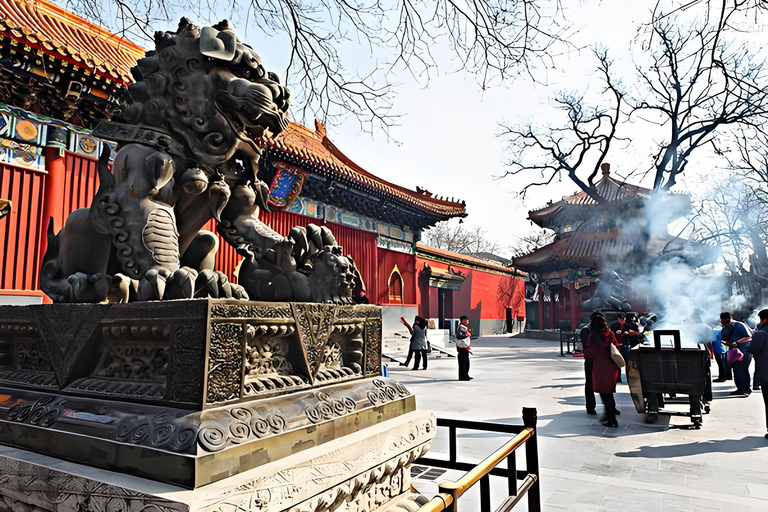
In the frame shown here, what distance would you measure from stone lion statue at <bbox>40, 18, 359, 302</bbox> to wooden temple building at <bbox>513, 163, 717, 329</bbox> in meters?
17.5

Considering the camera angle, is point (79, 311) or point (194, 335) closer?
point (194, 335)

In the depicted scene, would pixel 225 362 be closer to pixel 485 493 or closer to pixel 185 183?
pixel 185 183

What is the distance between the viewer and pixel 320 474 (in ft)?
4.75

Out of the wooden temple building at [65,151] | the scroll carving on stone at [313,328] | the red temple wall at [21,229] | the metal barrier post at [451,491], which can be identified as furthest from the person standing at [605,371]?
the red temple wall at [21,229]

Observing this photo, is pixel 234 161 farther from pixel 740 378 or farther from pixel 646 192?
pixel 646 192

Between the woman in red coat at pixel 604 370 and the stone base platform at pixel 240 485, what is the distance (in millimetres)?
4794

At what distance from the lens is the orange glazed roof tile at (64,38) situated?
20.1ft

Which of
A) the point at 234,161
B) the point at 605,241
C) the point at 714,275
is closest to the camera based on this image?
the point at 234,161

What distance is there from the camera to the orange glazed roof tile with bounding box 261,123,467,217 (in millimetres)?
11211

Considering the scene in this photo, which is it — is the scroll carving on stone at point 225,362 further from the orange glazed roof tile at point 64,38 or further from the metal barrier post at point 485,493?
the orange glazed roof tile at point 64,38

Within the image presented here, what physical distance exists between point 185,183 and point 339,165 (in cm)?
1148

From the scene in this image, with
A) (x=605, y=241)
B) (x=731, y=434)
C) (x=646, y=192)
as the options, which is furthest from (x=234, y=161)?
(x=646, y=192)

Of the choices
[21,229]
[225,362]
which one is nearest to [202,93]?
[225,362]

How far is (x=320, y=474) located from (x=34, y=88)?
7.68 meters
